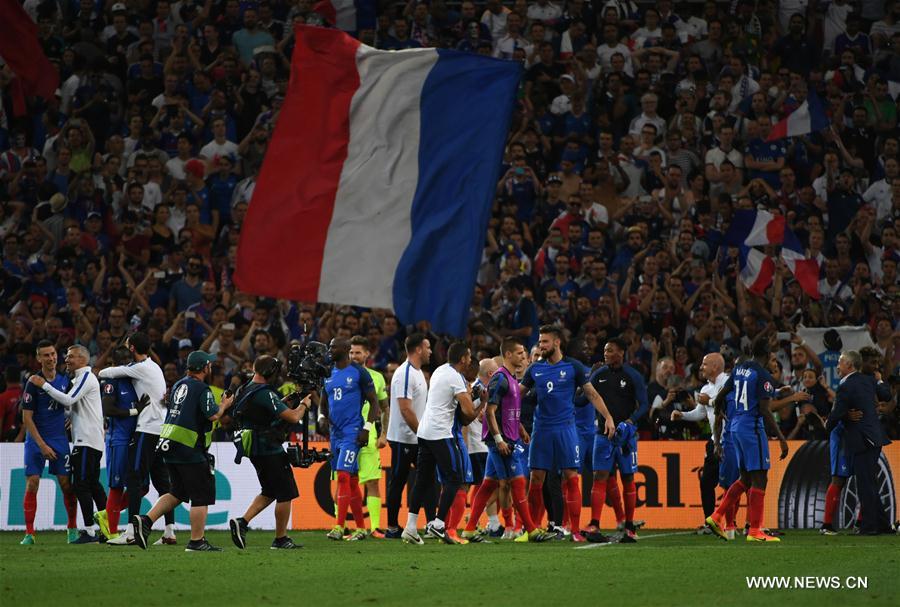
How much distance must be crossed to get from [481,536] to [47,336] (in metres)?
9.57

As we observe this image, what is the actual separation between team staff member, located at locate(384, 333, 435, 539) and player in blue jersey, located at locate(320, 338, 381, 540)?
0.38 meters

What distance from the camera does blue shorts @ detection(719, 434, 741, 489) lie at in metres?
18.5

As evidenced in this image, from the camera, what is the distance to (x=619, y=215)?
25.6 metres

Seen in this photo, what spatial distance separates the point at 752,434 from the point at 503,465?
3.10m

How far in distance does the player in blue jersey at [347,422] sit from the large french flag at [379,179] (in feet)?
14.8

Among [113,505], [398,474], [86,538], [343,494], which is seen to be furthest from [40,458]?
[398,474]

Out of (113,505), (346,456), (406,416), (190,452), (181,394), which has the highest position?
(181,394)

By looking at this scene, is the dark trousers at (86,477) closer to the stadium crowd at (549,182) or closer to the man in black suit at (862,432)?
the stadium crowd at (549,182)

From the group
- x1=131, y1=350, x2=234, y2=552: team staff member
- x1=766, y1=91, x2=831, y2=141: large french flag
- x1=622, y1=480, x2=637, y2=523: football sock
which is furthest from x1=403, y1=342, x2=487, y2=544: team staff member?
x1=766, y1=91, x2=831, y2=141: large french flag

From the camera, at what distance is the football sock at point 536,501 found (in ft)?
59.0

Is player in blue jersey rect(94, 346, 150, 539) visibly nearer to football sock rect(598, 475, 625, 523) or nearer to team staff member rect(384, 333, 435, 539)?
team staff member rect(384, 333, 435, 539)

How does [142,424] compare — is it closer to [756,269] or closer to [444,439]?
[444,439]

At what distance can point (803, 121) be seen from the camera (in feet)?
86.3

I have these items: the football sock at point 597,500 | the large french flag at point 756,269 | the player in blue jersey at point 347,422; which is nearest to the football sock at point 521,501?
the football sock at point 597,500
